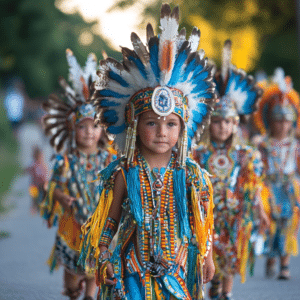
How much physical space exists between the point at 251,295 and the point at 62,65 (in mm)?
36737

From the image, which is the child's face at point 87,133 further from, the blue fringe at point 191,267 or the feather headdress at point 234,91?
the blue fringe at point 191,267

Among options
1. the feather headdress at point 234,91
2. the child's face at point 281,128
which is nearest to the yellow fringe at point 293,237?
the child's face at point 281,128

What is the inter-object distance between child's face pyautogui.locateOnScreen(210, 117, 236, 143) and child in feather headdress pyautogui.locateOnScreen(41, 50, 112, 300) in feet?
3.64

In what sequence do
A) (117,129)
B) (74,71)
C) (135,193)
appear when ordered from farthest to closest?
(74,71) < (117,129) < (135,193)

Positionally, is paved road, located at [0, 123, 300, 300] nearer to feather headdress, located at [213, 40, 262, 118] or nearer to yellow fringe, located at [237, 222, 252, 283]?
yellow fringe, located at [237, 222, 252, 283]

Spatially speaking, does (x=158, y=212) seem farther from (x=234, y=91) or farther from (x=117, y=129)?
(x=234, y=91)

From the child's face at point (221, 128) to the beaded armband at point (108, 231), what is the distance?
248 centimetres

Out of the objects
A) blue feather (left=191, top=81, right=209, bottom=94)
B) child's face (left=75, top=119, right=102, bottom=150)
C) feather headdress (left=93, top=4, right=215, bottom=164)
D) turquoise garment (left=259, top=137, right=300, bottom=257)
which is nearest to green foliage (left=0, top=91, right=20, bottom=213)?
turquoise garment (left=259, top=137, right=300, bottom=257)

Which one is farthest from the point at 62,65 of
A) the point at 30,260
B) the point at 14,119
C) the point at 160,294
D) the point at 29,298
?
the point at 160,294

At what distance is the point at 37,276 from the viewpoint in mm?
8031

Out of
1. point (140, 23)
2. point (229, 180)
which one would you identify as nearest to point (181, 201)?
point (229, 180)

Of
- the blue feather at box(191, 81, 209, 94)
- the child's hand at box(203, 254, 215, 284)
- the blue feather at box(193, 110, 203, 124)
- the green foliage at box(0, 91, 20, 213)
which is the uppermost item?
the green foliage at box(0, 91, 20, 213)

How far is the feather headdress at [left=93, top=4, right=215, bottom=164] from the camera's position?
4066 millimetres

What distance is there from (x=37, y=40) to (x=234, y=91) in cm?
3086
